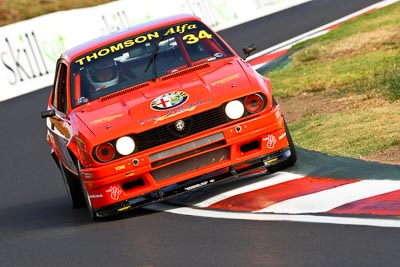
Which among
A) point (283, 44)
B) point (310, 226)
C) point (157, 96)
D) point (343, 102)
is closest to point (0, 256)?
point (157, 96)

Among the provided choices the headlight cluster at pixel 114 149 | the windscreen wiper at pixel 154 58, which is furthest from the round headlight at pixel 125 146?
the windscreen wiper at pixel 154 58

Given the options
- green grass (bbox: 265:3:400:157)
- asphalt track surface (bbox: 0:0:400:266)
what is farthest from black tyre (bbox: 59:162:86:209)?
green grass (bbox: 265:3:400:157)

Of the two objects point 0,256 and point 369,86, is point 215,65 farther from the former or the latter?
point 369,86

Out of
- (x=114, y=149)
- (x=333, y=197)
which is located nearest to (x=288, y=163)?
(x=333, y=197)

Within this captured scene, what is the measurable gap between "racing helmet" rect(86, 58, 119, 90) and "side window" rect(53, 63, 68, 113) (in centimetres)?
35

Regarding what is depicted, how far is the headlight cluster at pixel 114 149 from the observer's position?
871 centimetres

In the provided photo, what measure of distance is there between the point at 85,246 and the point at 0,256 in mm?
690

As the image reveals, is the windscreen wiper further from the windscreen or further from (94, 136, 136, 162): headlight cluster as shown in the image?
(94, 136, 136, 162): headlight cluster

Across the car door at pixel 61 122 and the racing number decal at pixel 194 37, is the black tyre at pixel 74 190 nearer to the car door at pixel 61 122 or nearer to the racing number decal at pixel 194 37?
the car door at pixel 61 122

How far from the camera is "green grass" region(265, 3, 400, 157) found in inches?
425

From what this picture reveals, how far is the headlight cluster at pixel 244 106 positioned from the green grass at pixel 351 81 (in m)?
1.29

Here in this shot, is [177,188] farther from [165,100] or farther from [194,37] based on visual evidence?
[194,37]

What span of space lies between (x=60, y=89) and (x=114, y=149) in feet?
6.53

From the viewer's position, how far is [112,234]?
842 centimetres
